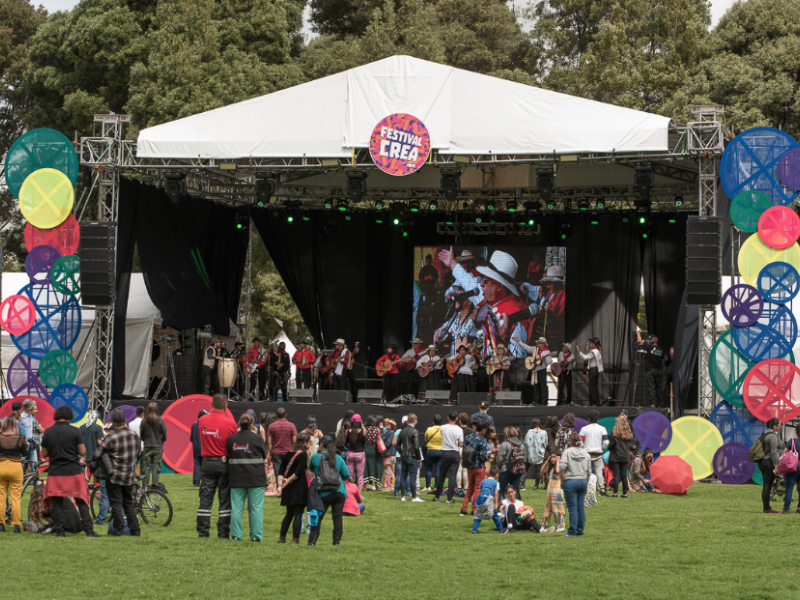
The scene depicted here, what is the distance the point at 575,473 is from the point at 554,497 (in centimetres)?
83

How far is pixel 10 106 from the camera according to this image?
120 feet

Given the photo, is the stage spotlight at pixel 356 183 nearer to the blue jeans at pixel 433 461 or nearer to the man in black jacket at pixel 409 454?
the man in black jacket at pixel 409 454

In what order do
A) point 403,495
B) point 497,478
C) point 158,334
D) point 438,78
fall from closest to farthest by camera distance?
point 497,478 → point 403,495 → point 438,78 → point 158,334

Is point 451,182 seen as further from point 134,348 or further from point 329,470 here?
point 329,470

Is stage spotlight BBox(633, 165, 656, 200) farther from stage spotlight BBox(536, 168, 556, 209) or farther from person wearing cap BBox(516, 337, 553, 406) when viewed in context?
person wearing cap BBox(516, 337, 553, 406)

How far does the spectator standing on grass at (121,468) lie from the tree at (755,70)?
65.5ft

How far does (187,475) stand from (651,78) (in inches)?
743

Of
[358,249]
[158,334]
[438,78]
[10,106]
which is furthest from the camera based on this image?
[10,106]

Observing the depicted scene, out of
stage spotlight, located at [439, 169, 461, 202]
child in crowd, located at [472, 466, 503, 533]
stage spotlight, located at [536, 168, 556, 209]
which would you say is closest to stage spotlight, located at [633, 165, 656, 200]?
stage spotlight, located at [536, 168, 556, 209]

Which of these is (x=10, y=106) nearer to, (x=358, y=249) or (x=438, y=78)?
(x=358, y=249)

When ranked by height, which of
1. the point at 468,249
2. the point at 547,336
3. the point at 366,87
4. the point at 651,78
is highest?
the point at 651,78

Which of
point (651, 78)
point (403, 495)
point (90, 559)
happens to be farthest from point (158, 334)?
point (651, 78)

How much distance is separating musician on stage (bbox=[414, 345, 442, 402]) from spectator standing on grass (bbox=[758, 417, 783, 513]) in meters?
8.52

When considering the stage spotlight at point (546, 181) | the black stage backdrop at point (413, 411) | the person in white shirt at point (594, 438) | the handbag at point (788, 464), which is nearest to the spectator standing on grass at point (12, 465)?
the person in white shirt at point (594, 438)
